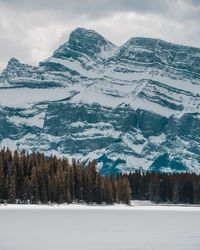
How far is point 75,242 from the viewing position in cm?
5491

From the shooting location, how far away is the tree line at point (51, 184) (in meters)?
144

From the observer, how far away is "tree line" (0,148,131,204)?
474 feet

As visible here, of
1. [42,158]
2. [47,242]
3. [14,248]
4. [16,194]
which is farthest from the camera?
[42,158]

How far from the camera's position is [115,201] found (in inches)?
6708

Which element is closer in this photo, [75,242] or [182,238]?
[75,242]

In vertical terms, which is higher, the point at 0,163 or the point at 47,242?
the point at 0,163

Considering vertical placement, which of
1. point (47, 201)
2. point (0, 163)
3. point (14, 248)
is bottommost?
point (14, 248)

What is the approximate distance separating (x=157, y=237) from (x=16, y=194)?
88727 millimetres

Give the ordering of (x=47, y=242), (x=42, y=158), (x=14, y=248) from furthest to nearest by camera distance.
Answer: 1. (x=42, y=158)
2. (x=47, y=242)
3. (x=14, y=248)

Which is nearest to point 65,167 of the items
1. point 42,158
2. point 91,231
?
point 42,158

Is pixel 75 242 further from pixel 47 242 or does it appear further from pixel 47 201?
pixel 47 201

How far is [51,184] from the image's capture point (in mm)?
149250

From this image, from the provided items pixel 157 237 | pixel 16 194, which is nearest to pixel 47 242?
pixel 157 237

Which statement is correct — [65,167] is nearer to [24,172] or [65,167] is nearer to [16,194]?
[24,172]
